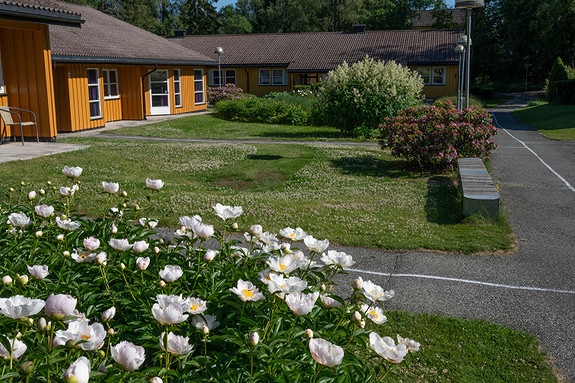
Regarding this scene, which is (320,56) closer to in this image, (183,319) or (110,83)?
(110,83)

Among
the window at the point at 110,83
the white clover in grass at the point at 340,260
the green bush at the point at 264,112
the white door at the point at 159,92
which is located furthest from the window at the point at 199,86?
the white clover in grass at the point at 340,260

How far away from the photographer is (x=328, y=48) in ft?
144

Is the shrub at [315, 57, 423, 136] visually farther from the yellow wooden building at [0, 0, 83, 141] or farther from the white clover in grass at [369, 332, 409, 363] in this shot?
the white clover in grass at [369, 332, 409, 363]

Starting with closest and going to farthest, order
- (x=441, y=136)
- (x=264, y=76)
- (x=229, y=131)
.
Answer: (x=441, y=136)
(x=229, y=131)
(x=264, y=76)

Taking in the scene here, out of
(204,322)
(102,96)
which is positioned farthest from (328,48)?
(204,322)

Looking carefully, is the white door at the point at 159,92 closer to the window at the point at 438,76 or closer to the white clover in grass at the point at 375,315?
the window at the point at 438,76

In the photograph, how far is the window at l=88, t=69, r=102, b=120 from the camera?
2173 cm

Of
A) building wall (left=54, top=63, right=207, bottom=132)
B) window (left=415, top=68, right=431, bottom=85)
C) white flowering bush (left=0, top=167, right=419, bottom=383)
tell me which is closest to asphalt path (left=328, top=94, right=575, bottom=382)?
white flowering bush (left=0, top=167, right=419, bottom=383)

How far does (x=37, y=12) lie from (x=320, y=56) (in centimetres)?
3030

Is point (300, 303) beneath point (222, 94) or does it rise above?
beneath

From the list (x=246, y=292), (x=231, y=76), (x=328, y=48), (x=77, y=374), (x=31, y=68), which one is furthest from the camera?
(x=231, y=76)

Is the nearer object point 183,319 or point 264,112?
point 183,319

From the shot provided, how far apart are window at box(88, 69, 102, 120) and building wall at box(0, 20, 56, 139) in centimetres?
513

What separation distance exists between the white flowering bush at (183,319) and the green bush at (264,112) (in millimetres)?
22593
